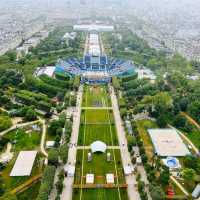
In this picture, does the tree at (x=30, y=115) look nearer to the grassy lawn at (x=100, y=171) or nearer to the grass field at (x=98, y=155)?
the grass field at (x=98, y=155)

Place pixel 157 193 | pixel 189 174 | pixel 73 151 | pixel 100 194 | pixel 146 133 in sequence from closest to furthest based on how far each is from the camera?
pixel 157 193
pixel 100 194
pixel 189 174
pixel 73 151
pixel 146 133

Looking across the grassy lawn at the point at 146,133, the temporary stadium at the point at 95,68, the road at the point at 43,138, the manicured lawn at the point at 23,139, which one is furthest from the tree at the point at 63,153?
the temporary stadium at the point at 95,68

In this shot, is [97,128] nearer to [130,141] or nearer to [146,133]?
[130,141]

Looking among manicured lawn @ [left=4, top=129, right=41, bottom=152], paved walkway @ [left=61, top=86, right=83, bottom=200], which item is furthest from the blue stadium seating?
manicured lawn @ [left=4, top=129, right=41, bottom=152]

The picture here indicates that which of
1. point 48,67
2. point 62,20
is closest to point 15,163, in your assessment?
point 48,67

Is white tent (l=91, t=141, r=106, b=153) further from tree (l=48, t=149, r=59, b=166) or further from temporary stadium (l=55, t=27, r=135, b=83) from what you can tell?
temporary stadium (l=55, t=27, r=135, b=83)

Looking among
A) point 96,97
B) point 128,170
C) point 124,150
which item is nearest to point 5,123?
point 124,150
